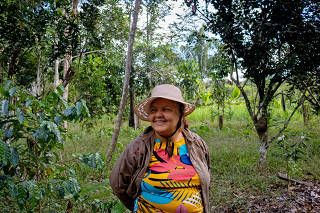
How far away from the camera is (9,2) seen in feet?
11.1

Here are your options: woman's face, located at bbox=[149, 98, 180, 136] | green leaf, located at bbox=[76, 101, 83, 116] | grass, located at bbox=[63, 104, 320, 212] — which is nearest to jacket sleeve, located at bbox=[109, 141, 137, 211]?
woman's face, located at bbox=[149, 98, 180, 136]

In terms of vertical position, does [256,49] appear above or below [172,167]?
above

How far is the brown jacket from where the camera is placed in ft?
5.50

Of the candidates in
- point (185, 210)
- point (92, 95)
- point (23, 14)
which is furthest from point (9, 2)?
point (185, 210)

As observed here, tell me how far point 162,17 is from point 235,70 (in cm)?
527

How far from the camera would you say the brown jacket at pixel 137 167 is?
1678mm

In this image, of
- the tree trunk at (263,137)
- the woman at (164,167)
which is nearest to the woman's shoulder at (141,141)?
the woman at (164,167)

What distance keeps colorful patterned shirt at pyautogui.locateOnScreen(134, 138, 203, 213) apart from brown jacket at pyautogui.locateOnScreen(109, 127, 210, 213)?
0.12ft

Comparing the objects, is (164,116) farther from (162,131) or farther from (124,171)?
(124,171)

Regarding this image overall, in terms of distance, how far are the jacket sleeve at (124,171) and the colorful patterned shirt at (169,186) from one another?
0.11m

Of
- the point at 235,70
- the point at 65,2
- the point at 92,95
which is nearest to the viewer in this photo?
the point at 65,2

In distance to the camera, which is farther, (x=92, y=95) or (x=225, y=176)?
(x=92, y=95)

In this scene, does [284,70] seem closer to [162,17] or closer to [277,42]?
[277,42]

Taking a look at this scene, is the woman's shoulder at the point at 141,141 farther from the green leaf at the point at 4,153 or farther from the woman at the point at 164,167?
the green leaf at the point at 4,153
